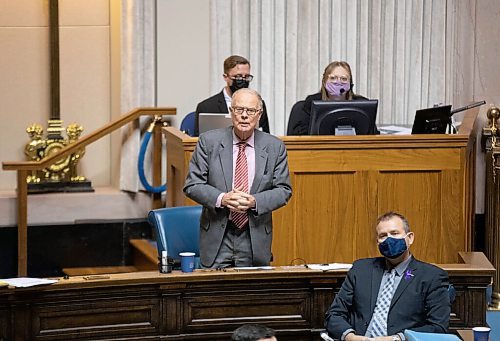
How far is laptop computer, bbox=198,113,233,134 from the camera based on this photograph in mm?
7629

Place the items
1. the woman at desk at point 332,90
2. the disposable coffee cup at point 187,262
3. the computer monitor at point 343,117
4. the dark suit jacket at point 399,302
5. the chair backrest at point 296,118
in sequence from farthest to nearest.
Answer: the chair backrest at point 296,118, the woman at desk at point 332,90, the computer monitor at point 343,117, the disposable coffee cup at point 187,262, the dark suit jacket at point 399,302

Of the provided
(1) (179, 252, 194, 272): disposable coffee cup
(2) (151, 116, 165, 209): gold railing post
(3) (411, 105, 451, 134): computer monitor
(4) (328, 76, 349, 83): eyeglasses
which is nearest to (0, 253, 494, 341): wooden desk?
(1) (179, 252, 194, 272): disposable coffee cup

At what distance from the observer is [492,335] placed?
25.1ft

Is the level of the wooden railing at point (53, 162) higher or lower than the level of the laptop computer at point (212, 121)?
lower

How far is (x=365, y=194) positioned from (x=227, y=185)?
1427 mm

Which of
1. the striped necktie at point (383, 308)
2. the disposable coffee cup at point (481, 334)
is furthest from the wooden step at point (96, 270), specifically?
the disposable coffee cup at point (481, 334)

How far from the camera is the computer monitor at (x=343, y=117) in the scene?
761 centimetres

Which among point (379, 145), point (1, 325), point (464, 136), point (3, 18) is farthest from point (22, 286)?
point (3, 18)

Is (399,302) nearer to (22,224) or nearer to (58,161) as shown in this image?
(22,224)

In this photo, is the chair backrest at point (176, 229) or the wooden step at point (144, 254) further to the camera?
the wooden step at point (144, 254)

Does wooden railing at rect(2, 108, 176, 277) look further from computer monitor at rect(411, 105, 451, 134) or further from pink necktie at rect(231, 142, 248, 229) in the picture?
pink necktie at rect(231, 142, 248, 229)

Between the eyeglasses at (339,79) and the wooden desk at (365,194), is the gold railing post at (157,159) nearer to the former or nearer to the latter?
the wooden desk at (365,194)

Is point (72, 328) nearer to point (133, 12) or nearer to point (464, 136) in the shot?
point (464, 136)

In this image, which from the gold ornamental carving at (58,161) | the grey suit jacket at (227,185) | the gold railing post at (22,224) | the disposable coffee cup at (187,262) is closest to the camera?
the disposable coffee cup at (187,262)
